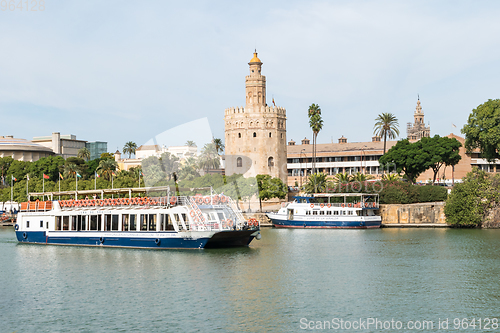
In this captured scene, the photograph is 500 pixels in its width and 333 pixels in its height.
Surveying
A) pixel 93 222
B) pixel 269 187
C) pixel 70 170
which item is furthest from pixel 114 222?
pixel 70 170

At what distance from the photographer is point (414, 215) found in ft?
257

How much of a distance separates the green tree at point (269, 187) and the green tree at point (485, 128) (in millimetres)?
29328

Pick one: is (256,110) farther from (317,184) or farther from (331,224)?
(331,224)

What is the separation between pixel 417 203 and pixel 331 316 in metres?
55.8

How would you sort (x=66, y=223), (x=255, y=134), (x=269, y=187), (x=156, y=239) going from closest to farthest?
(x=156, y=239) < (x=66, y=223) < (x=269, y=187) < (x=255, y=134)

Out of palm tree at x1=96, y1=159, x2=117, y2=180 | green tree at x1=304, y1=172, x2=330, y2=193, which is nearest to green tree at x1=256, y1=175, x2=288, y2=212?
green tree at x1=304, y1=172, x2=330, y2=193

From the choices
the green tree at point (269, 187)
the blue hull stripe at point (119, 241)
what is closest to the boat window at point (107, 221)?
the blue hull stripe at point (119, 241)

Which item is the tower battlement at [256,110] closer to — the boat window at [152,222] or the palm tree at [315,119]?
the palm tree at [315,119]

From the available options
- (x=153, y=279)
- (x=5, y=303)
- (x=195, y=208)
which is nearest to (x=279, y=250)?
(x=195, y=208)

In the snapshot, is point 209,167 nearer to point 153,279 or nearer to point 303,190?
point 303,190

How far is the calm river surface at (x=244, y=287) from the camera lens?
2727 cm

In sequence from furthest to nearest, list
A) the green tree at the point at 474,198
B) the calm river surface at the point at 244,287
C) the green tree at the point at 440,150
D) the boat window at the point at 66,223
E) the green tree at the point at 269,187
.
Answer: the green tree at the point at 269,187, the green tree at the point at 440,150, the green tree at the point at 474,198, the boat window at the point at 66,223, the calm river surface at the point at 244,287

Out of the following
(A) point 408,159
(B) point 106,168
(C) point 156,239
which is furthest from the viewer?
(B) point 106,168

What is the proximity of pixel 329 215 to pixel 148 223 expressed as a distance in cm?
3251
